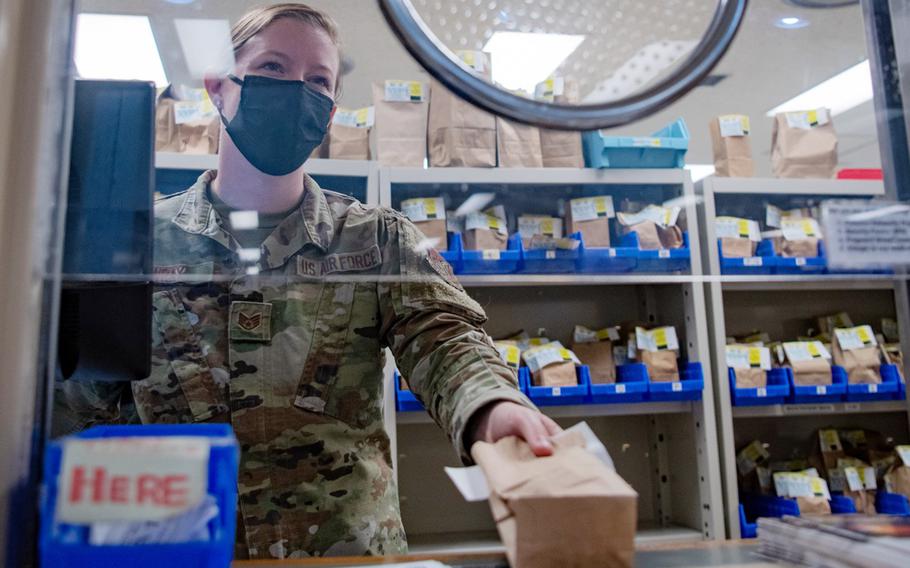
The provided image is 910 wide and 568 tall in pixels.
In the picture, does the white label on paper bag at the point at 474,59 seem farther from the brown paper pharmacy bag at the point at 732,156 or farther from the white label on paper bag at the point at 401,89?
the brown paper pharmacy bag at the point at 732,156

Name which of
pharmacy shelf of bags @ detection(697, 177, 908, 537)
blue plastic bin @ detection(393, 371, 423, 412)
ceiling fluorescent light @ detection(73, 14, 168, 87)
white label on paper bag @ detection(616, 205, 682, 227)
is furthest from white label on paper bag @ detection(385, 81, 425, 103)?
blue plastic bin @ detection(393, 371, 423, 412)

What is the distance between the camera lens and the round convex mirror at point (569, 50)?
24.8 inches

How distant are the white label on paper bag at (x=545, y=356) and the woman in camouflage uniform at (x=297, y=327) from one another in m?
1.16

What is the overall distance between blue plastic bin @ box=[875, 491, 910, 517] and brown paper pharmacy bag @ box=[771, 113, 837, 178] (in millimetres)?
1726

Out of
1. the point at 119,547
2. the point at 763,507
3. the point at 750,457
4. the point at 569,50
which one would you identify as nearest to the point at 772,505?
the point at 763,507

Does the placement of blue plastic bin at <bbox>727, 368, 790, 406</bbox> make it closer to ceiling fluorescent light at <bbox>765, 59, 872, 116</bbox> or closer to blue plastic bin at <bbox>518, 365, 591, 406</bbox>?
blue plastic bin at <bbox>518, 365, 591, 406</bbox>

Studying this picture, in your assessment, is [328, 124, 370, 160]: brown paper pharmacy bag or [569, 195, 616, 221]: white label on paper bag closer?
[328, 124, 370, 160]: brown paper pharmacy bag

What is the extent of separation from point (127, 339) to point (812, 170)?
3.30 ft

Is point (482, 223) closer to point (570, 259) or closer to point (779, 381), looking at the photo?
point (570, 259)

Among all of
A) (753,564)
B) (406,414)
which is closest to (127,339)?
(753,564)

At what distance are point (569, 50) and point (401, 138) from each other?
100cm

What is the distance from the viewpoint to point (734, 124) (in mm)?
847

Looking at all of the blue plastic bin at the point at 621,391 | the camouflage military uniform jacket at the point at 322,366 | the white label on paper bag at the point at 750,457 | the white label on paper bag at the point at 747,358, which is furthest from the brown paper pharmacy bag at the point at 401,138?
the white label on paper bag at the point at 750,457

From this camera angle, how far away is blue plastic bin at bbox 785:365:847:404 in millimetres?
2324
